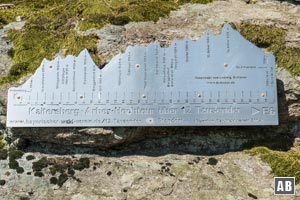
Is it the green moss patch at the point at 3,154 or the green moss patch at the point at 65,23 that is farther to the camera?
the green moss patch at the point at 65,23

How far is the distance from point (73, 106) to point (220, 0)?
607cm

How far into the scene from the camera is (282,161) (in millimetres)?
11812

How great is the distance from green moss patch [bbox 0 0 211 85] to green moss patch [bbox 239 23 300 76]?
6.96ft

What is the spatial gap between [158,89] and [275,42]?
3833 millimetres

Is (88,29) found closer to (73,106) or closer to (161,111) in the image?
(73,106)

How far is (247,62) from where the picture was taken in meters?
12.5

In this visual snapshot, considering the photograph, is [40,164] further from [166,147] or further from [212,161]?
[212,161]

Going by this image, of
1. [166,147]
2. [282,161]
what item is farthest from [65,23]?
[282,161]

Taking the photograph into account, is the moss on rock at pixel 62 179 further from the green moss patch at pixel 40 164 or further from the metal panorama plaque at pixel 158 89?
the metal panorama plaque at pixel 158 89

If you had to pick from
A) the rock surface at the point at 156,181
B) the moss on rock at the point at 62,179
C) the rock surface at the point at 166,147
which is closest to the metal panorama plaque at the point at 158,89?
the rock surface at the point at 166,147

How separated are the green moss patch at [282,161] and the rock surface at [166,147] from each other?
20cm

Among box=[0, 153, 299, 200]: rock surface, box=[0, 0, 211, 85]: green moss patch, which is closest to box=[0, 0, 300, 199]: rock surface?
box=[0, 153, 299, 200]: rock surface

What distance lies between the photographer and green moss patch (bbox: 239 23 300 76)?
13016 millimetres

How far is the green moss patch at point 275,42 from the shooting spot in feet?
42.7
